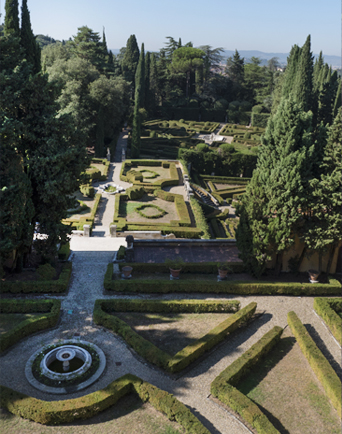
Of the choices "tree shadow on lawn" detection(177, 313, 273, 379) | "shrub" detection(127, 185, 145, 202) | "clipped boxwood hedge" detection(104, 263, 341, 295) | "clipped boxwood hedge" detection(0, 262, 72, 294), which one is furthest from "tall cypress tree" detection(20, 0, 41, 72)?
"shrub" detection(127, 185, 145, 202)

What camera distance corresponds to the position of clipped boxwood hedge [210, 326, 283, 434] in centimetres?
1177

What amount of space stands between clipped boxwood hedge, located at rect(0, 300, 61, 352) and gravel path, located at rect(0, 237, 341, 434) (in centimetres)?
Result: 29

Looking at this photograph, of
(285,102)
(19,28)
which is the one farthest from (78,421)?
(19,28)

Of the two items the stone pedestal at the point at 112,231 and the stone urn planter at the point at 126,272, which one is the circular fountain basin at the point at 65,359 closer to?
the stone urn planter at the point at 126,272

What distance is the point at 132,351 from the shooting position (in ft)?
49.9

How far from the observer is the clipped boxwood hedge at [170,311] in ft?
46.9

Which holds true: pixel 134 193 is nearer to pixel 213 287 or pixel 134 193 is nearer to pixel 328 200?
pixel 213 287

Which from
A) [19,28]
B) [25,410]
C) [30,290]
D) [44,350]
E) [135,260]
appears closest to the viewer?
[25,410]

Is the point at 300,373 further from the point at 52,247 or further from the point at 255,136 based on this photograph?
the point at 255,136

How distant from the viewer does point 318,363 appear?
48.3 feet

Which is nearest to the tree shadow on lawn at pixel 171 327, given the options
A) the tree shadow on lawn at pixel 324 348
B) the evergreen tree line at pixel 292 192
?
the tree shadow on lawn at pixel 324 348

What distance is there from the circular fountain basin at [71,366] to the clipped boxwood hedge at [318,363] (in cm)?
822

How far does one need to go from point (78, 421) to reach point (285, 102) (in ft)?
59.1

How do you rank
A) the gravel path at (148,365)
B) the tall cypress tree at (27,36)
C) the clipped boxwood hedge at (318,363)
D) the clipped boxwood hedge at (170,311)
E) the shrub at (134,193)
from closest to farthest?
1. the gravel path at (148,365)
2. the clipped boxwood hedge at (318,363)
3. the clipped boxwood hedge at (170,311)
4. the tall cypress tree at (27,36)
5. the shrub at (134,193)
